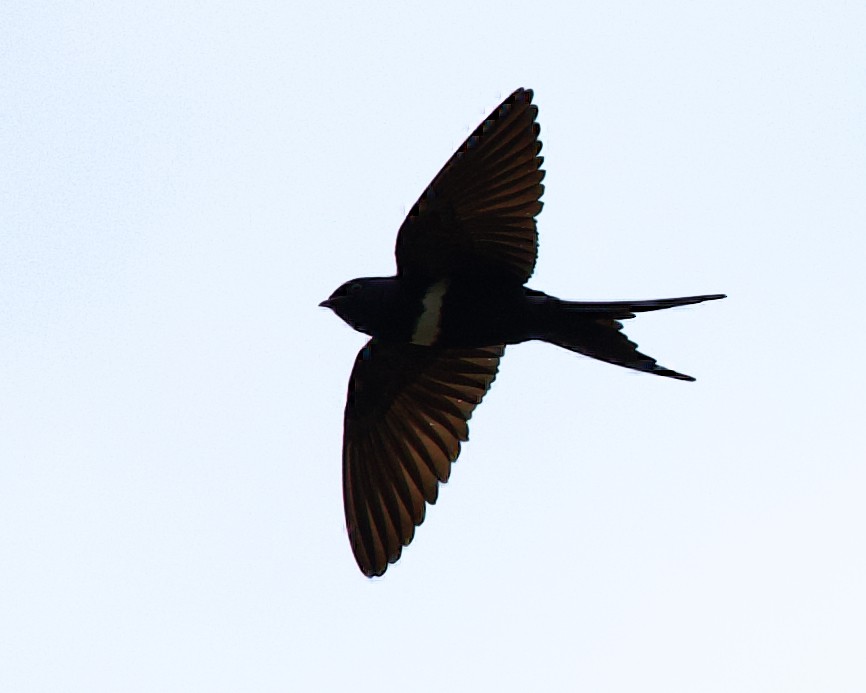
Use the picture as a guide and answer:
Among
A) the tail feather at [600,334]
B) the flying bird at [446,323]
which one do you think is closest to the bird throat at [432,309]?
the flying bird at [446,323]

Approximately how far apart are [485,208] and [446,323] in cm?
45

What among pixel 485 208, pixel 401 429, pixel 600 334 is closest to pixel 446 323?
pixel 485 208

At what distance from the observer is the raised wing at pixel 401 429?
19.9 feet

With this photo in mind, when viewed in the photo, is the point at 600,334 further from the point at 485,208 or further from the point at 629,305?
the point at 485,208

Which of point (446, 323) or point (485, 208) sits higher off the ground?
point (485, 208)

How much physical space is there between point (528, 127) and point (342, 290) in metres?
0.92

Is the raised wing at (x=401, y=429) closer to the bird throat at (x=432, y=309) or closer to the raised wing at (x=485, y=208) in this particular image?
the bird throat at (x=432, y=309)

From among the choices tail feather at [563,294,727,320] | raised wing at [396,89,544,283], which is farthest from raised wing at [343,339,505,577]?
tail feather at [563,294,727,320]

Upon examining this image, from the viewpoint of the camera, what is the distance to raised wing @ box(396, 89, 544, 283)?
541 centimetres

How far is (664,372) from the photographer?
5.40m

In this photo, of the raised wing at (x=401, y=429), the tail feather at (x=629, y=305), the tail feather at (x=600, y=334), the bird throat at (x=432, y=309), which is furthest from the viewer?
the raised wing at (x=401, y=429)

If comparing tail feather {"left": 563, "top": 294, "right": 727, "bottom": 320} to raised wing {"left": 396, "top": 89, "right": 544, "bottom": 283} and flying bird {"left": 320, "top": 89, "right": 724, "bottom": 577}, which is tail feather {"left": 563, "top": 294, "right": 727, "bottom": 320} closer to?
flying bird {"left": 320, "top": 89, "right": 724, "bottom": 577}

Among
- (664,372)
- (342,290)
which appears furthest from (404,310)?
(664,372)

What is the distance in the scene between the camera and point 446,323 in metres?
5.65
